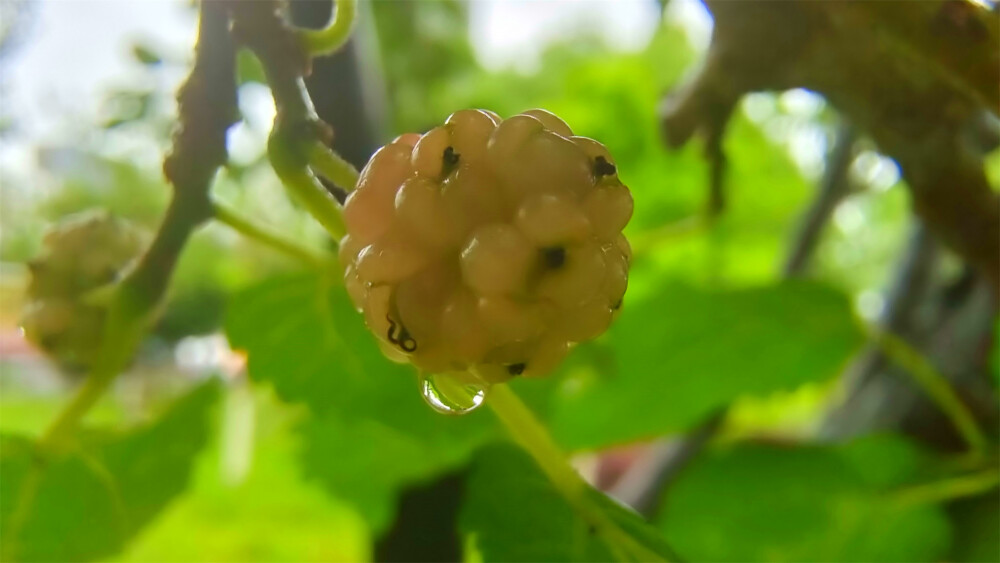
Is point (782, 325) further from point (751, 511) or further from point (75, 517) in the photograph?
point (75, 517)

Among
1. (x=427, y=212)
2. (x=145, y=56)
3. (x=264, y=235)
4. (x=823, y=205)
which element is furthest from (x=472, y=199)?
(x=823, y=205)

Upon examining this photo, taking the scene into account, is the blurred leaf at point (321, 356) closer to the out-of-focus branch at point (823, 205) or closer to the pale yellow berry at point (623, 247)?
the pale yellow berry at point (623, 247)

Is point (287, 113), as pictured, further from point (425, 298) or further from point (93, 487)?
point (93, 487)

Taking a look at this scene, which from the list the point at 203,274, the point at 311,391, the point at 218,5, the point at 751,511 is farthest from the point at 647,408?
the point at 203,274

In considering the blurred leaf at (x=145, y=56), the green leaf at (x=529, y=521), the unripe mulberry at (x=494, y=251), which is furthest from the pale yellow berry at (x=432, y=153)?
the blurred leaf at (x=145, y=56)

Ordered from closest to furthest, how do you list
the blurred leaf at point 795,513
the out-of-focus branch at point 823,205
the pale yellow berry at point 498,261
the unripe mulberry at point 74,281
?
1. the pale yellow berry at point 498,261
2. the unripe mulberry at point 74,281
3. the blurred leaf at point 795,513
4. the out-of-focus branch at point 823,205

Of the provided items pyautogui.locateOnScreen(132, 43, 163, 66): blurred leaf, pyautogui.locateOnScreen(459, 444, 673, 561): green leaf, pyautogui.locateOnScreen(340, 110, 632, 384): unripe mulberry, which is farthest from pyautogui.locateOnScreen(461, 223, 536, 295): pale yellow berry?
pyautogui.locateOnScreen(132, 43, 163, 66): blurred leaf
